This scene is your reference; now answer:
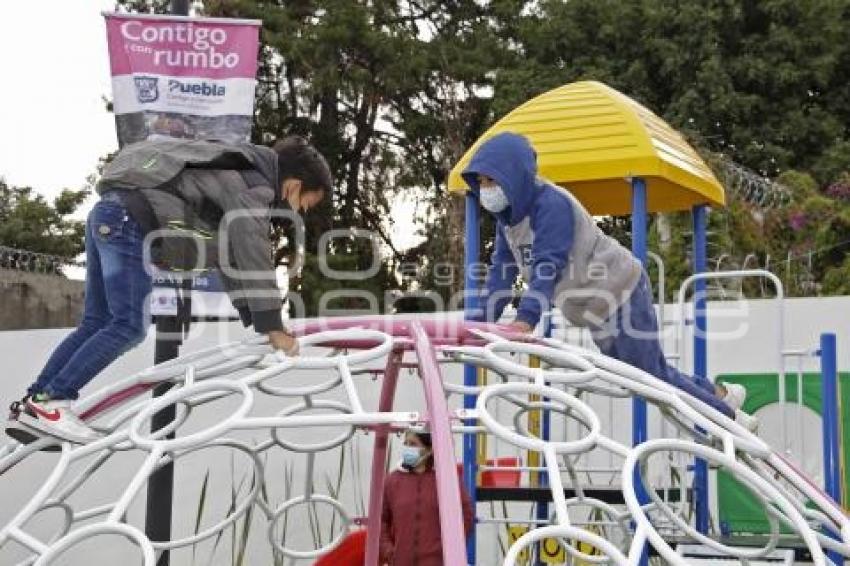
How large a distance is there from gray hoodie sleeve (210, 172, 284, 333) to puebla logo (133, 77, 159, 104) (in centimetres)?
224

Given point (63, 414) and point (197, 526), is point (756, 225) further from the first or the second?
point (63, 414)

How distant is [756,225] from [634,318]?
721cm

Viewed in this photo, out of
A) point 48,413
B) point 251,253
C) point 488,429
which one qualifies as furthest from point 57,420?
point 488,429

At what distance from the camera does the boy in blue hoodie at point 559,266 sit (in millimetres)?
3988

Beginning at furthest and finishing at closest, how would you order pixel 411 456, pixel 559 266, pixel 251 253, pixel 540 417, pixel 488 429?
1. pixel 540 417
2. pixel 411 456
3. pixel 559 266
4. pixel 251 253
5. pixel 488 429

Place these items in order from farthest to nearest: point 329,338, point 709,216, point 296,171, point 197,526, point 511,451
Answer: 1. point 709,216
2. point 197,526
3. point 511,451
4. point 296,171
5. point 329,338

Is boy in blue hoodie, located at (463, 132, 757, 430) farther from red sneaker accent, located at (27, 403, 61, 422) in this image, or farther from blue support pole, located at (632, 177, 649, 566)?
red sneaker accent, located at (27, 403, 61, 422)

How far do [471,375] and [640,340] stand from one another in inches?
Answer: 61.5

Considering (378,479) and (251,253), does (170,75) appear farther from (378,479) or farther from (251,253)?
(251,253)

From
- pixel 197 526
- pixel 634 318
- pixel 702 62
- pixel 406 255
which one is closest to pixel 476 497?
pixel 634 318

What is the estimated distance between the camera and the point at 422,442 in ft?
18.0

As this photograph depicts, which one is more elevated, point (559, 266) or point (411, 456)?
point (559, 266)

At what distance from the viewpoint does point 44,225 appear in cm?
2088

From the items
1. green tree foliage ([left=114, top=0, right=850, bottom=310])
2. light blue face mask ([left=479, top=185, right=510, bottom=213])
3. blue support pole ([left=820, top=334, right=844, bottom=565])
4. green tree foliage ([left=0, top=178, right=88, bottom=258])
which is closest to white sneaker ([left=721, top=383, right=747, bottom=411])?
blue support pole ([left=820, top=334, right=844, bottom=565])
